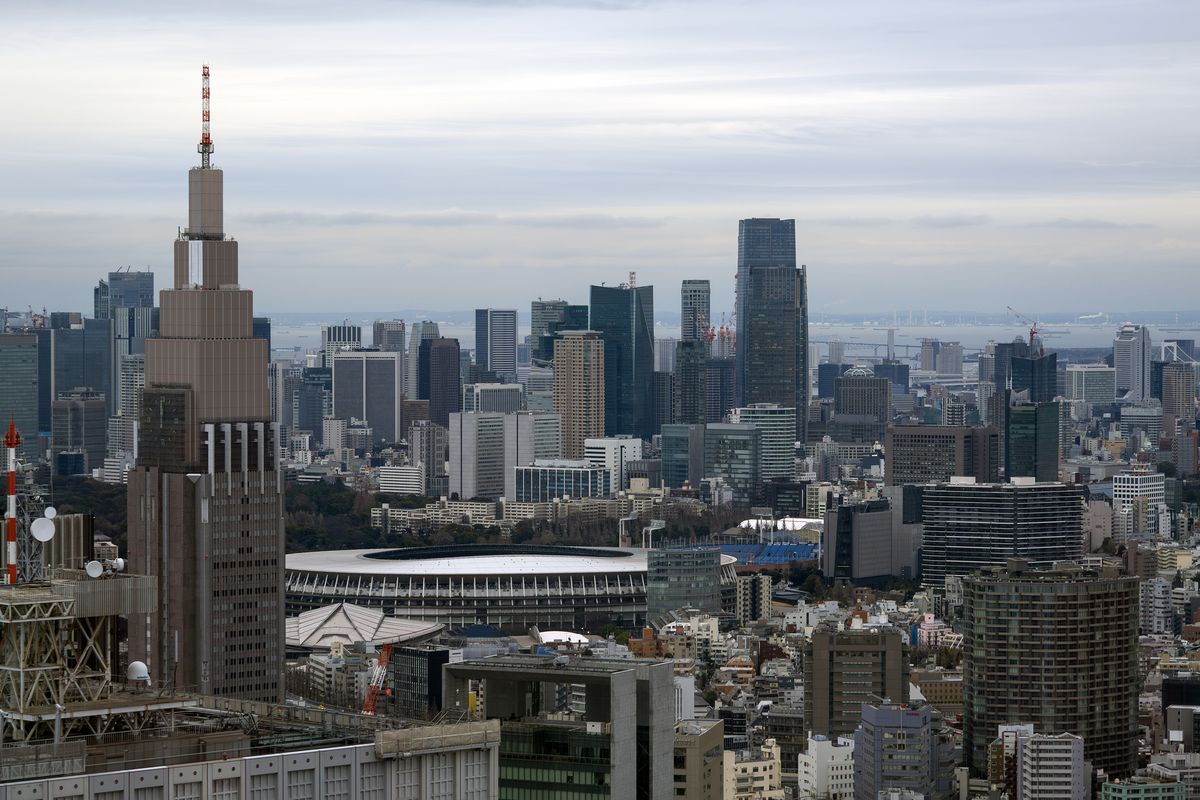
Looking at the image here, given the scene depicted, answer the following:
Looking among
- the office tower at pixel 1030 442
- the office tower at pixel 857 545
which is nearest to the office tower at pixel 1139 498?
the office tower at pixel 1030 442

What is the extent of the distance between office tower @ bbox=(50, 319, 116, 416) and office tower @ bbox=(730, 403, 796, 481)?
2704cm

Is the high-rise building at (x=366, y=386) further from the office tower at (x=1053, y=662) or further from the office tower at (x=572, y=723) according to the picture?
the office tower at (x=572, y=723)

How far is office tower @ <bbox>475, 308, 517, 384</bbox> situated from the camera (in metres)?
150

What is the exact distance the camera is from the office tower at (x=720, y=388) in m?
124

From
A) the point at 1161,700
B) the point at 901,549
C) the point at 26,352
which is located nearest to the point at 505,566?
the point at 901,549

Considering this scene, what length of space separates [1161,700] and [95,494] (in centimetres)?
3157

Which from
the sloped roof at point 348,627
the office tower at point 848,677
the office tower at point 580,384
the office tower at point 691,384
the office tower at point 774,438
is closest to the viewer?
the office tower at point 848,677

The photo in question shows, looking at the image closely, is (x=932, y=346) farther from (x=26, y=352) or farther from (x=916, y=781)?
(x=916, y=781)

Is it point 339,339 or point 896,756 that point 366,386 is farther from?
point 896,756

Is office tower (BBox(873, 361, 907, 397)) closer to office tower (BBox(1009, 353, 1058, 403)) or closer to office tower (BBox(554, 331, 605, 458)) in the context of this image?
office tower (BBox(1009, 353, 1058, 403))

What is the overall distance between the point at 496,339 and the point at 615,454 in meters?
47.4

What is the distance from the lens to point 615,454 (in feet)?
347

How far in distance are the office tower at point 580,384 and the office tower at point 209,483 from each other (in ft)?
275

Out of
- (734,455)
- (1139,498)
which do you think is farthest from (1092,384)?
(1139,498)
